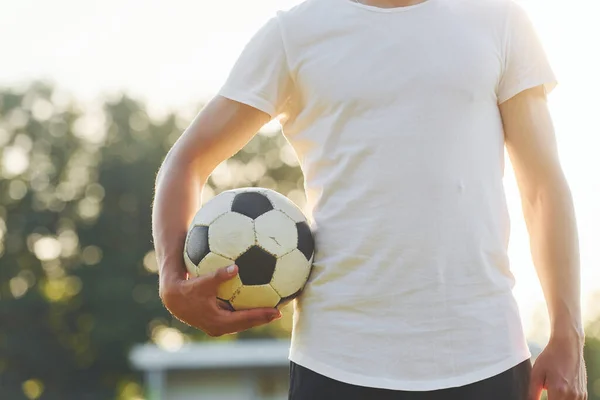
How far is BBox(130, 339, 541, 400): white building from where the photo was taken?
23234 mm

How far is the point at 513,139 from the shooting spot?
234cm

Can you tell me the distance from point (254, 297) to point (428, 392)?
0.47 m

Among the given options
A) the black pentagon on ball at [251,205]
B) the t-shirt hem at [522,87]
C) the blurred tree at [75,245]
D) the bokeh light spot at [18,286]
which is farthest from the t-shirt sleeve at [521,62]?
the bokeh light spot at [18,286]

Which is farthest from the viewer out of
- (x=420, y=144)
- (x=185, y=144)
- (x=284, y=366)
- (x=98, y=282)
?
(x=98, y=282)

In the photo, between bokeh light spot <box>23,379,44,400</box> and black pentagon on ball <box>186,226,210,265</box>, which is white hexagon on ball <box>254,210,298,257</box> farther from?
bokeh light spot <box>23,379,44,400</box>

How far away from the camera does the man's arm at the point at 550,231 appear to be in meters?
2.18

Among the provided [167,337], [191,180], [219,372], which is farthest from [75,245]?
[191,180]

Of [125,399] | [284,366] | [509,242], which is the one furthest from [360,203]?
[125,399]

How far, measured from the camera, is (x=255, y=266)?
2.30 meters

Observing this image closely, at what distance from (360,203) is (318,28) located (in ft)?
1.51

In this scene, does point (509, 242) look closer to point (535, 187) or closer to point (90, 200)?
point (535, 187)

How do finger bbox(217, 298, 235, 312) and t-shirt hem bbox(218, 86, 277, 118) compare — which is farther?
t-shirt hem bbox(218, 86, 277, 118)

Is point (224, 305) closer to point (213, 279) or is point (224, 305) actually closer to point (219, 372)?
point (213, 279)

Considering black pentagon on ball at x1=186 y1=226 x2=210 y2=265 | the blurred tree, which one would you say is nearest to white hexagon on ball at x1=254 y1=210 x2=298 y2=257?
black pentagon on ball at x1=186 y1=226 x2=210 y2=265
